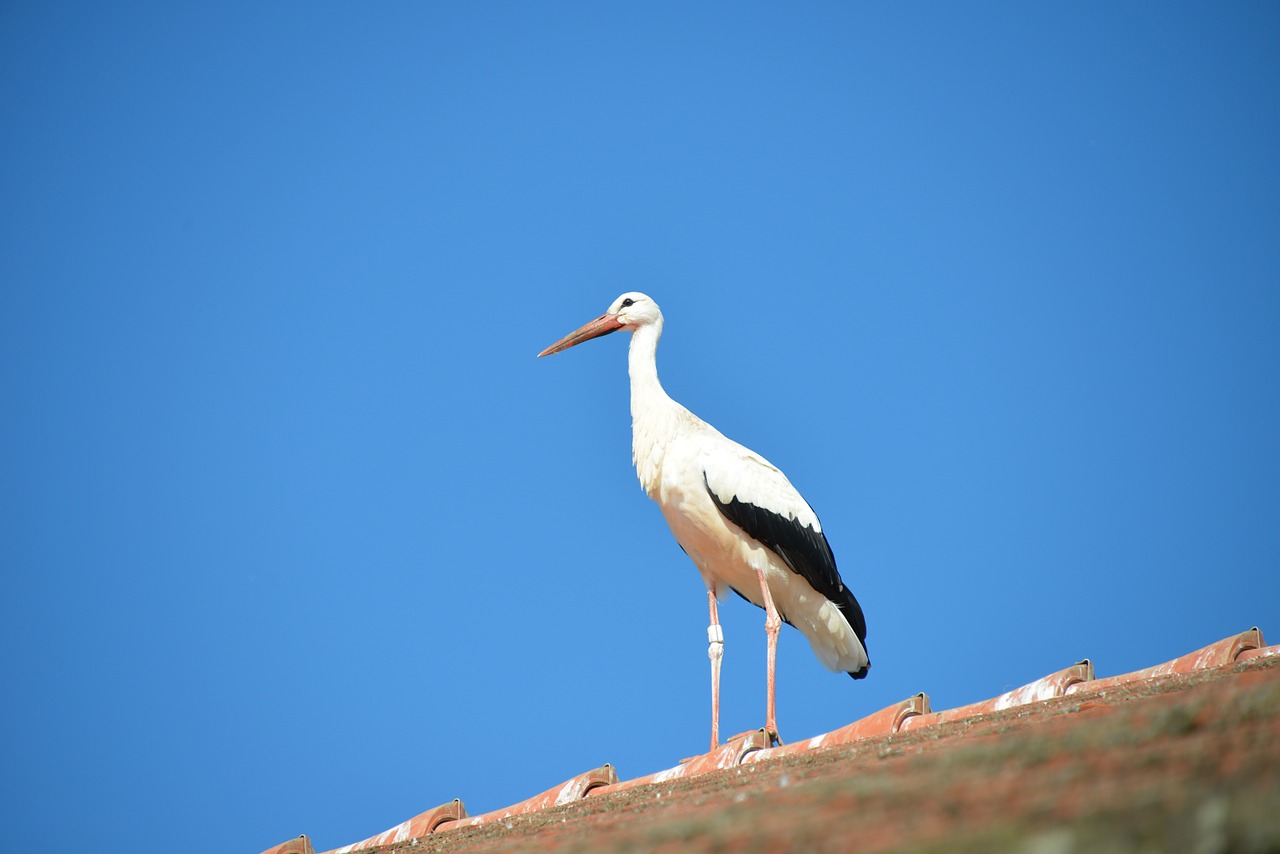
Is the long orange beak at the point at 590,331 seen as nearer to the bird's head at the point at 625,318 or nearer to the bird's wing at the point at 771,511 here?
the bird's head at the point at 625,318

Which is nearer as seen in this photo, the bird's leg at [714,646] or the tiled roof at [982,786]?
the tiled roof at [982,786]

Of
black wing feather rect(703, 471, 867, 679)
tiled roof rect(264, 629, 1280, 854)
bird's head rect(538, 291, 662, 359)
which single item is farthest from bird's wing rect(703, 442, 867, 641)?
tiled roof rect(264, 629, 1280, 854)

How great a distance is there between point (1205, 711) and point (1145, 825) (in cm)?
116

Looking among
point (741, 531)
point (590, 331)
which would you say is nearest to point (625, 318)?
point (590, 331)

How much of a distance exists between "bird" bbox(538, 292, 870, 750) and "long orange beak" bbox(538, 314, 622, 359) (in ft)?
2.85

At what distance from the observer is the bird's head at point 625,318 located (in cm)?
1149

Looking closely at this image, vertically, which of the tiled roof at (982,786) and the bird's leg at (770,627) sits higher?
the bird's leg at (770,627)

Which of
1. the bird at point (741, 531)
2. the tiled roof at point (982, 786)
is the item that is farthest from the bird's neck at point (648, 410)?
the tiled roof at point (982, 786)

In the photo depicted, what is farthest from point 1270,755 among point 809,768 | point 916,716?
point 916,716

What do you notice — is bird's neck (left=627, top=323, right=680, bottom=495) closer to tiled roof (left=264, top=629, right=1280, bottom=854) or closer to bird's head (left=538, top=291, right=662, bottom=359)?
bird's head (left=538, top=291, right=662, bottom=359)

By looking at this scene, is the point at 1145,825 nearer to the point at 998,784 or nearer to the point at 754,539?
the point at 998,784

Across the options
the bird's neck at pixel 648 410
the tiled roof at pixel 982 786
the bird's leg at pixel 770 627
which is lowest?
the tiled roof at pixel 982 786

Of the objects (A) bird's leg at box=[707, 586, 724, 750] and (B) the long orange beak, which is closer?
(A) bird's leg at box=[707, 586, 724, 750]

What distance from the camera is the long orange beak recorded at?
38.4 feet
